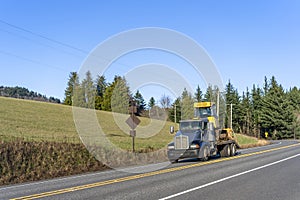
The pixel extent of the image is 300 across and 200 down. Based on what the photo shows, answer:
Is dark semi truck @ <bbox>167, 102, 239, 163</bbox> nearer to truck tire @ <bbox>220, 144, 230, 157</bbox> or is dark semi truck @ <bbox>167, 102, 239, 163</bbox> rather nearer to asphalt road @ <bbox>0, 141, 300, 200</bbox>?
truck tire @ <bbox>220, 144, 230, 157</bbox>

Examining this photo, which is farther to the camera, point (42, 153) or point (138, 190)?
point (42, 153)

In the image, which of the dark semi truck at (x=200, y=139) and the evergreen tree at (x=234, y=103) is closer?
the dark semi truck at (x=200, y=139)

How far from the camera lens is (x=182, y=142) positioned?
65.5 ft

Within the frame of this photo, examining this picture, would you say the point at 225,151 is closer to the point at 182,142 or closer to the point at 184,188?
the point at 182,142

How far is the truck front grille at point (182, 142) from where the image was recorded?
19.8 meters

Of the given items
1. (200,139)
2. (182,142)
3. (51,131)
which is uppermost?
(51,131)

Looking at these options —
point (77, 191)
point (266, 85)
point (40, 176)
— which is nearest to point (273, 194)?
point (77, 191)

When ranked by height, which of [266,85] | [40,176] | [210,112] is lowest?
[40,176]

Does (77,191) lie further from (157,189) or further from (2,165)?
(2,165)

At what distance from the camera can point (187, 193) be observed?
9.48 meters

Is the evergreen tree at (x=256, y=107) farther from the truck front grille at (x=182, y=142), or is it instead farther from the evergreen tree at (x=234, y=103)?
the truck front grille at (x=182, y=142)

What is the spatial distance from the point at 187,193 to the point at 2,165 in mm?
9321

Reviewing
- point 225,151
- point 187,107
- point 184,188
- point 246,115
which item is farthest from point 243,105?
point 184,188

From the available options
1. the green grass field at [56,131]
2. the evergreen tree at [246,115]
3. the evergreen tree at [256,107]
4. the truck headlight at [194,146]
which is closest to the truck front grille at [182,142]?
the truck headlight at [194,146]
